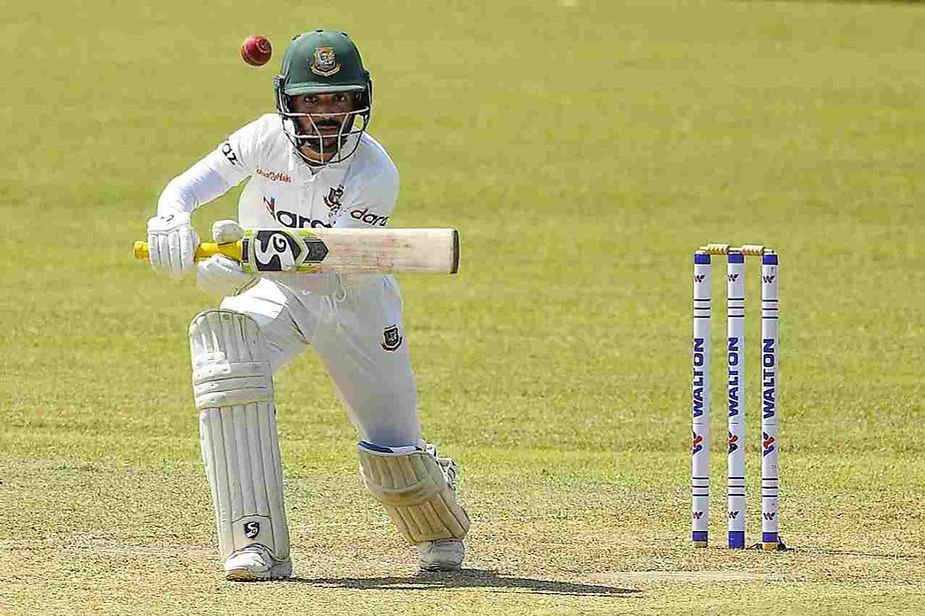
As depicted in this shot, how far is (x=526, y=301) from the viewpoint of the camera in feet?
41.9

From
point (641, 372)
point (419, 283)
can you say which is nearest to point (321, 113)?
point (641, 372)

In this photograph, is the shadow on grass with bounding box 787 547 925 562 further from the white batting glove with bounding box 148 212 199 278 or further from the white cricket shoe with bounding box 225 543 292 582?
the white batting glove with bounding box 148 212 199 278

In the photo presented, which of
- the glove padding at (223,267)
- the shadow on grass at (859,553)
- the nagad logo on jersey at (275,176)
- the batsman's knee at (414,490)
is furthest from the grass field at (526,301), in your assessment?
the nagad logo on jersey at (275,176)

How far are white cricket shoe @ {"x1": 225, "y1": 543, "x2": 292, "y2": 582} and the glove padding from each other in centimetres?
76

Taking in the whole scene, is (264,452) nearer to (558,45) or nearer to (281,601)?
(281,601)

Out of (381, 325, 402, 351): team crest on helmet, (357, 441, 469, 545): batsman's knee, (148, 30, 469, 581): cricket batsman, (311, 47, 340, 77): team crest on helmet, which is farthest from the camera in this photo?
(357, 441, 469, 545): batsman's knee

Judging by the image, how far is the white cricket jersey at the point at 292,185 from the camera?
5.32 metres

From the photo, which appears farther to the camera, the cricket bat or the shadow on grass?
the shadow on grass

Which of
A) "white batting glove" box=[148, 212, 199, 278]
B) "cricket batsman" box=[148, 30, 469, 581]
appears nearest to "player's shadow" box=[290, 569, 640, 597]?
"cricket batsman" box=[148, 30, 469, 581]

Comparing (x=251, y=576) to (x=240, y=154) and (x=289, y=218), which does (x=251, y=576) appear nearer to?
(x=289, y=218)

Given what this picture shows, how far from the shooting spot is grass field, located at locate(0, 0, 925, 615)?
551 centimetres

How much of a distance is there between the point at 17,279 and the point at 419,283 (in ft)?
9.71

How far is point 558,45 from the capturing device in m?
23.5

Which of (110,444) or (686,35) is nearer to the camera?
(110,444)
